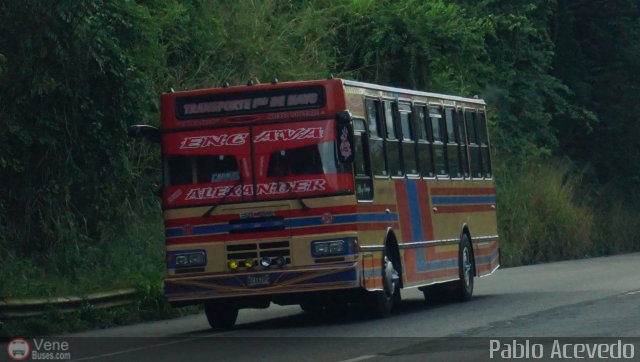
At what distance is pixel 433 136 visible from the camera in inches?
814

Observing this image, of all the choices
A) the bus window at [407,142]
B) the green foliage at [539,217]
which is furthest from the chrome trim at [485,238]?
the green foliage at [539,217]

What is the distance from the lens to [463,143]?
72.4 feet

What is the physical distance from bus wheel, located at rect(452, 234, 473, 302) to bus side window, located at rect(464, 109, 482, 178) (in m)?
1.38

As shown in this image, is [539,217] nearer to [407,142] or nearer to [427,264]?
[427,264]

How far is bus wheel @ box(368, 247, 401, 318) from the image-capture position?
1781 cm

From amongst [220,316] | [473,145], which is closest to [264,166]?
[220,316]

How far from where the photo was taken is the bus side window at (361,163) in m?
17.3

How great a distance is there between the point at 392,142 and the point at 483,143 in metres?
4.72

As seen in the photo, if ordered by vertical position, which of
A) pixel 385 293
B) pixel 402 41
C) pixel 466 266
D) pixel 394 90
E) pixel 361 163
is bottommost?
pixel 385 293

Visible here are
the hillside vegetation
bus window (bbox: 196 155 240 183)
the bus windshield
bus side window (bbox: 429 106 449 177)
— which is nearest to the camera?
the bus windshield

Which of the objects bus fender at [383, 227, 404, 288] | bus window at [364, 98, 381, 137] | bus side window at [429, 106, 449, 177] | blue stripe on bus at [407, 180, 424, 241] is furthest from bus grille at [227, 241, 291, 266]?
bus side window at [429, 106, 449, 177]

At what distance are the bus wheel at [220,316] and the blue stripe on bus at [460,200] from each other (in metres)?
3.92

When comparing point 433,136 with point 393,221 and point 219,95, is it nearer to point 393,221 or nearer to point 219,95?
point 393,221

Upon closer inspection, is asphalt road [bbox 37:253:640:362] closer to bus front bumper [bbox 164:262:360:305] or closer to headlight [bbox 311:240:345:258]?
bus front bumper [bbox 164:262:360:305]
